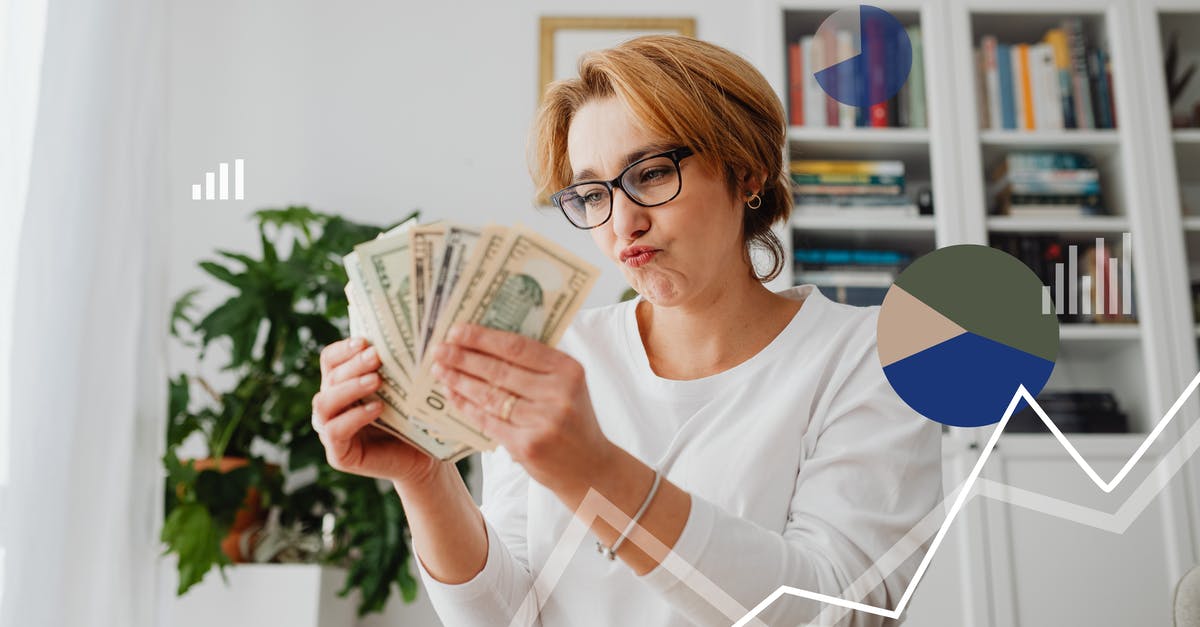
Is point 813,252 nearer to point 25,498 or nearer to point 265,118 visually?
point 265,118

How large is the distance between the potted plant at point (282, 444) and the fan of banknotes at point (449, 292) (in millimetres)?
1249

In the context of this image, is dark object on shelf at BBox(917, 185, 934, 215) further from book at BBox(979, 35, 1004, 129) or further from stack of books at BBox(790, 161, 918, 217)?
book at BBox(979, 35, 1004, 129)

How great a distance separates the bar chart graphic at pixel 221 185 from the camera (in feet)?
7.48

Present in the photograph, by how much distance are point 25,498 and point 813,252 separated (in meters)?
1.58

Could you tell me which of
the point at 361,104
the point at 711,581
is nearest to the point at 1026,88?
the point at 361,104

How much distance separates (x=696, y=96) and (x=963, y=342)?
1.60ft

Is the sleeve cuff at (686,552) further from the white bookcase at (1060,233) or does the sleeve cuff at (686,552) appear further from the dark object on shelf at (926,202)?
the dark object on shelf at (926,202)

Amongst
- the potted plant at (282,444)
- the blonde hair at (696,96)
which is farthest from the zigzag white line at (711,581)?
the potted plant at (282,444)

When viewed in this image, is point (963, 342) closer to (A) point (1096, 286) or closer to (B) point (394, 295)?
(B) point (394, 295)

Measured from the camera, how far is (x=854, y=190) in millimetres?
2047

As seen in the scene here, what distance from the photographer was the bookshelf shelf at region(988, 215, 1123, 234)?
1917 mm

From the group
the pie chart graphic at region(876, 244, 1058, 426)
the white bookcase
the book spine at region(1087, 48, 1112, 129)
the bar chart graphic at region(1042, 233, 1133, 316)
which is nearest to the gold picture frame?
the white bookcase

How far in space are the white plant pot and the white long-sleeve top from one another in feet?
2.84

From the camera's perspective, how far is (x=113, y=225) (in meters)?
1.59
